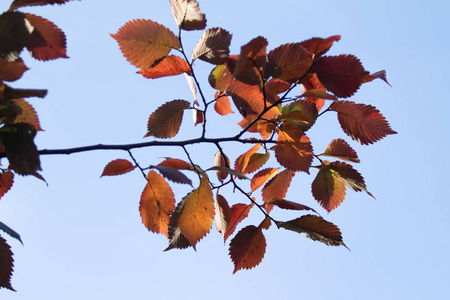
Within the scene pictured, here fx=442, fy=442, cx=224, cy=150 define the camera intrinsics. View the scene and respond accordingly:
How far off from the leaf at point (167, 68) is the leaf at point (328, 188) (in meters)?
0.33

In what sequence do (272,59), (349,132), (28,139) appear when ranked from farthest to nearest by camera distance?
(349,132)
(272,59)
(28,139)

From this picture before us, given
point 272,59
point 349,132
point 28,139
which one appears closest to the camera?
point 28,139

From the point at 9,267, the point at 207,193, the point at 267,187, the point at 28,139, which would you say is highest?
the point at 267,187

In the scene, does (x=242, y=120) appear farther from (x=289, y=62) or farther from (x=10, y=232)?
(x=10, y=232)

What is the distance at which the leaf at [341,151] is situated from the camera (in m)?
0.87

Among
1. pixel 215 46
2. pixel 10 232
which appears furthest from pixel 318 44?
pixel 10 232

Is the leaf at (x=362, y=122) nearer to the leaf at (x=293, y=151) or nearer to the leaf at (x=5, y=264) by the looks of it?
the leaf at (x=293, y=151)

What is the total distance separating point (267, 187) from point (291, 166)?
15 cm

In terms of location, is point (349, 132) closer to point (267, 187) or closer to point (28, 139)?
point (267, 187)

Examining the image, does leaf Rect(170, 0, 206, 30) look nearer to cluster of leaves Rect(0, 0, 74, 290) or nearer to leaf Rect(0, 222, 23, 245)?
cluster of leaves Rect(0, 0, 74, 290)

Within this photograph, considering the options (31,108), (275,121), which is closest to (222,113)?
(275,121)

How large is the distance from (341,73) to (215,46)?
8.3 inches

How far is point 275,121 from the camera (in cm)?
78

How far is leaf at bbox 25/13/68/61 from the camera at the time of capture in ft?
2.00
